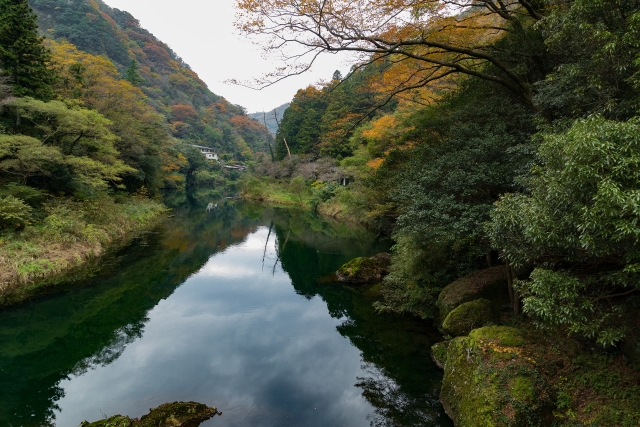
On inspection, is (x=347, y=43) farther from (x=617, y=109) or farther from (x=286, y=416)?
(x=286, y=416)

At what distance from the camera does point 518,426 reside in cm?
482

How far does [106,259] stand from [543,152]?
17.0 metres

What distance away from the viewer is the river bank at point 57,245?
1134 cm

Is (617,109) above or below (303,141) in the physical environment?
below

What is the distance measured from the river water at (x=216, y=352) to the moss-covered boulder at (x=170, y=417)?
237 mm

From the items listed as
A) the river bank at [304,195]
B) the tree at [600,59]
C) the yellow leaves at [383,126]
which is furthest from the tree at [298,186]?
the tree at [600,59]

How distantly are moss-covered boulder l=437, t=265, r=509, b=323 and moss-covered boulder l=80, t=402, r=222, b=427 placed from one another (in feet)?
19.7

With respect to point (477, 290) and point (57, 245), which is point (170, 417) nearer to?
point (477, 290)

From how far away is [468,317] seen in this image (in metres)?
7.86

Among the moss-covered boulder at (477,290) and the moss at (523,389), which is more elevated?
the moss-covered boulder at (477,290)

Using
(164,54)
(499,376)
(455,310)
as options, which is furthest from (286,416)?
(164,54)

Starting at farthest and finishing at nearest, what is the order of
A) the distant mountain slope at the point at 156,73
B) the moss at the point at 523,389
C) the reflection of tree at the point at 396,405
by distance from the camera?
the distant mountain slope at the point at 156,73
the reflection of tree at the point at 396,405
the moss at the point at 523,389

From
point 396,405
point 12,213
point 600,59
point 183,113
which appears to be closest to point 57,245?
point 12,213

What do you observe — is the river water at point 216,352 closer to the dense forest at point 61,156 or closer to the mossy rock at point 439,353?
the mossy rock at point 439,353
